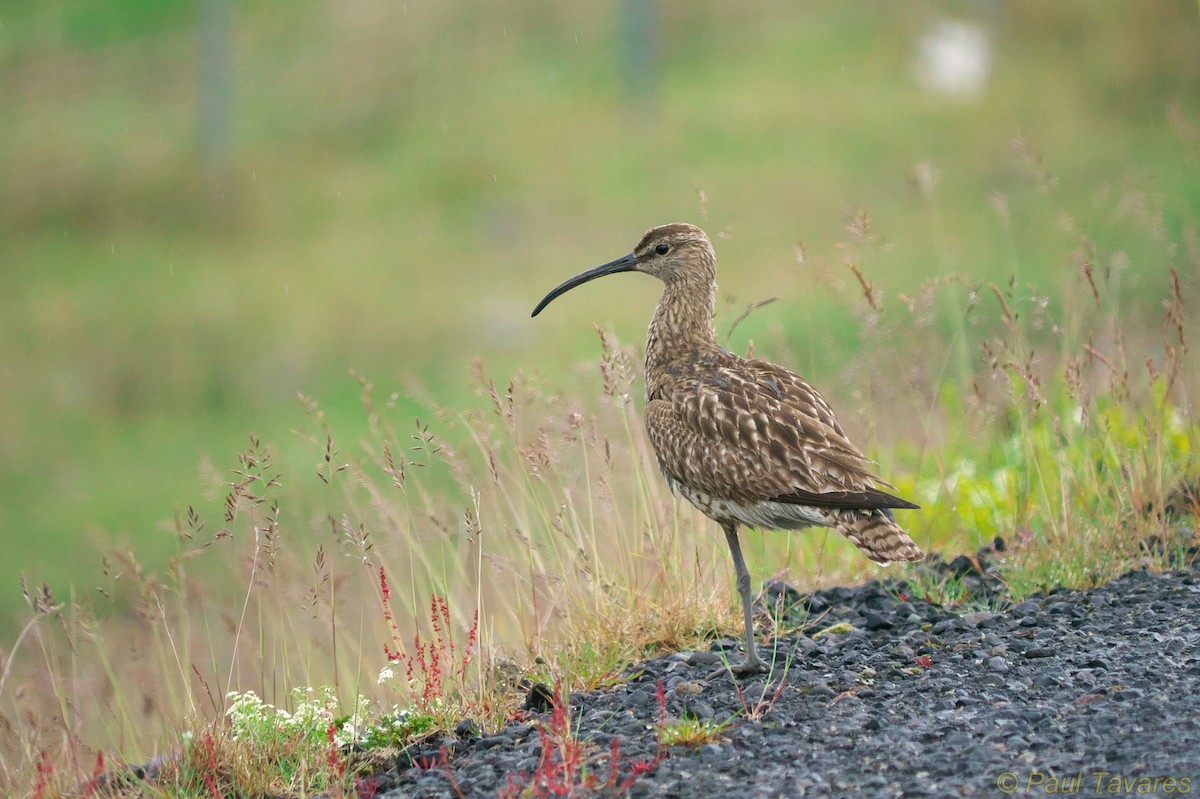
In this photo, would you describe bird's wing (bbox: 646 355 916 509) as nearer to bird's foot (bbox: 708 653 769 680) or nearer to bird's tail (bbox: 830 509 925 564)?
bird's tail (bbox: 830 509 925 564)

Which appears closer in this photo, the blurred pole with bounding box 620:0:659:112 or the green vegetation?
the green vegetation

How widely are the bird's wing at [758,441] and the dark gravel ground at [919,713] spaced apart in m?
0.65

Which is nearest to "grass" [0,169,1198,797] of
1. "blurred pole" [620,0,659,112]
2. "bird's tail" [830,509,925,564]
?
"bird's tail" [830,509,925,564]

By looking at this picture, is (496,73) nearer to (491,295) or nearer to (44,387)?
(491,295)

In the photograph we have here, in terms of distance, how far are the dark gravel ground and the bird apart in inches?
15.3

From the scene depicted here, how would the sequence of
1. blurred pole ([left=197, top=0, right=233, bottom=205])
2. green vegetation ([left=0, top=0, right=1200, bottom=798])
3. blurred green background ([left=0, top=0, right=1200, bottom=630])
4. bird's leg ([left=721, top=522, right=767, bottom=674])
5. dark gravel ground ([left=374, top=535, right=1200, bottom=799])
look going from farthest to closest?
blurred pole ([left=197, top=0, right=233, bottom=205])
blurred green background ([left=0, top=0, right=1200, bottom=630])
green vegetation ([left=0, top=0, right=1200, bottom=798])
bird's leg ([left=721, top=522, right=767, bottom=674])
dark gravel ground ([left=374, top=535, right=1200, bottom=799])

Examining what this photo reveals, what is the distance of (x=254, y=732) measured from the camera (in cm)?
473

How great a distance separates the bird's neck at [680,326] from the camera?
6.09m

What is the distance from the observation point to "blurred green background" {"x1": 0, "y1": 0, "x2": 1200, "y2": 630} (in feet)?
51.1

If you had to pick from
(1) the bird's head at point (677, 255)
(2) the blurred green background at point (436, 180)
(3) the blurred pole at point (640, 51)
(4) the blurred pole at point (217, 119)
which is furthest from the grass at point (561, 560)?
(3) the blurred pole at point (640, 51)

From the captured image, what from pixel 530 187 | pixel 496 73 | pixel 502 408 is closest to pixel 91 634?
pixel 502 408

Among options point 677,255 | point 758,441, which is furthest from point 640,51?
point 758,441

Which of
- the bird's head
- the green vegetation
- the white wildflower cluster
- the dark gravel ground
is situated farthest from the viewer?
the bird's head

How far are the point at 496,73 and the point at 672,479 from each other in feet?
60.7
